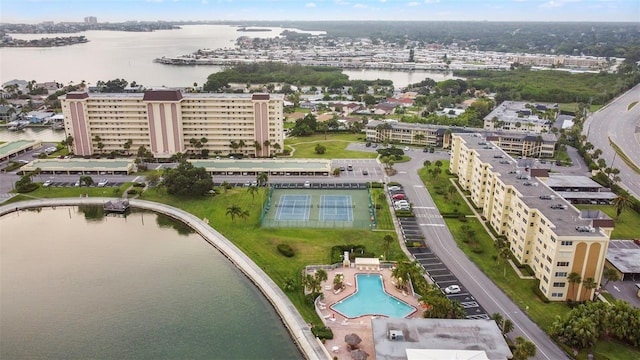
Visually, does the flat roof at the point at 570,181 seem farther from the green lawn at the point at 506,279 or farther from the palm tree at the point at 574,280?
the palm tree at the point at 574,280

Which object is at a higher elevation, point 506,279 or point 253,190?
point 253,190

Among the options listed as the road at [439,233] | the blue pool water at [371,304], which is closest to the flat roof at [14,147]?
the road at [439,233]

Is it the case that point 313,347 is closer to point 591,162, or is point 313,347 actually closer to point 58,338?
point 58,338

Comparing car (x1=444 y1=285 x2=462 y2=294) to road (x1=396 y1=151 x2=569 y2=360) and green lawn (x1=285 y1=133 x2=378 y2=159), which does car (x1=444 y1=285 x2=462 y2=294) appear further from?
green lawn (x1=285 y1=133 x2=378 y2=159)

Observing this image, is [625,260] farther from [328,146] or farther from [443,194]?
[328,146]

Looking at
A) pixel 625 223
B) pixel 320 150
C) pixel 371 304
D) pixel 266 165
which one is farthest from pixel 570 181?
pixel 266 165
